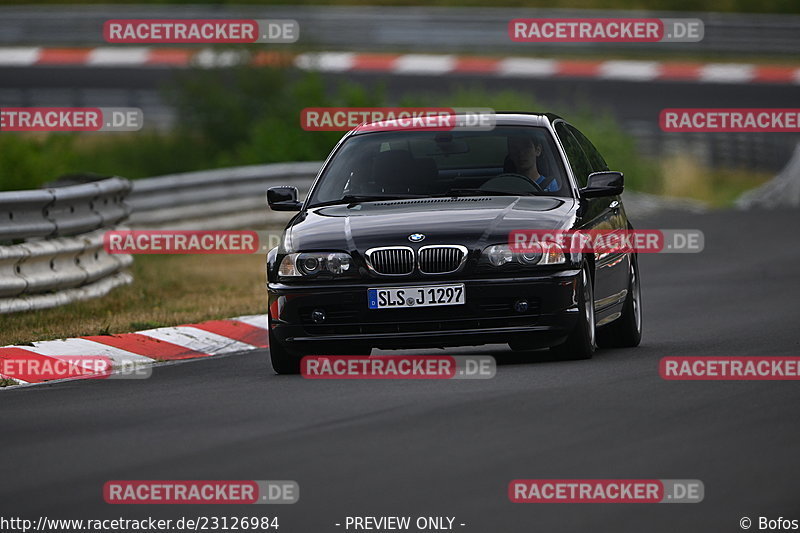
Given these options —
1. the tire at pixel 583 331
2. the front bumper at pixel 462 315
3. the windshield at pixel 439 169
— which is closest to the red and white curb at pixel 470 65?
the windshield at pixel 439 169

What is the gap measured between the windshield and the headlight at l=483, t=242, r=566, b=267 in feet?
3.35

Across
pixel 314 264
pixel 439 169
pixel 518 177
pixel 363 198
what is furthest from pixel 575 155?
pixel 314 264

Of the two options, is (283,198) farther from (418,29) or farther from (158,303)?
(418,29)

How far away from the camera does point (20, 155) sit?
23.7m

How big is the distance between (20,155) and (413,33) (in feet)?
66.6

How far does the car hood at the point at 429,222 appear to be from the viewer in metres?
10.2

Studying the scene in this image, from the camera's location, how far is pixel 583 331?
10.4 metres

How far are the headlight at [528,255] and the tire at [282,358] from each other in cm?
132

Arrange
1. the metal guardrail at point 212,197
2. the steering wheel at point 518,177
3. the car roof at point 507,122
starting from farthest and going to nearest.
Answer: the metal guardrail at point 212,197 < the car roof at point 507,122 < the steering wheel at point 518,177

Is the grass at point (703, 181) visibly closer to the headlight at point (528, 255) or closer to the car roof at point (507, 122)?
the car roof at point (507, 122)

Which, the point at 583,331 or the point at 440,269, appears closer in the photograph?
the point at 440,269

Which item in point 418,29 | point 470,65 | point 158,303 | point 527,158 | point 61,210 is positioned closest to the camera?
point 527,158

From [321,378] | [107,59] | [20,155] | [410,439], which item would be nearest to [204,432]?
[410,439]

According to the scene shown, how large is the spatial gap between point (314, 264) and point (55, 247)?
185 inches
